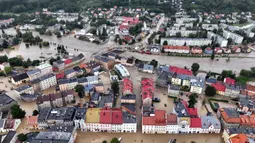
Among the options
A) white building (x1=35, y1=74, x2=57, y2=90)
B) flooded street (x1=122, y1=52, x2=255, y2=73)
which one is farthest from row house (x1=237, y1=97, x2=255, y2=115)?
white building (x1=35, y1=74, x2=57, y2=90)

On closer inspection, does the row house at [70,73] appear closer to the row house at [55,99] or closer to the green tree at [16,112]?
the row house at [55,99]

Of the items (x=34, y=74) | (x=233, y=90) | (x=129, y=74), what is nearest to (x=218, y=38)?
(x=233, y=90)

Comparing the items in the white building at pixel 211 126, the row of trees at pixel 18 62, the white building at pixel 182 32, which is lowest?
the white building at pixel 211 126

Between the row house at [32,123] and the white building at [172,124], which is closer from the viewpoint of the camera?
the white building at [172,124]

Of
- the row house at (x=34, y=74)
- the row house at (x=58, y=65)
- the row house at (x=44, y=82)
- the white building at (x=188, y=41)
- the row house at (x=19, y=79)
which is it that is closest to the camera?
the row house at (x=44, y=82)

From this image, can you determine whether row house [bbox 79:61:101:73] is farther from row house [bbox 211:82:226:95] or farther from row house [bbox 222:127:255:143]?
row house [bbox 222:127:255:143]

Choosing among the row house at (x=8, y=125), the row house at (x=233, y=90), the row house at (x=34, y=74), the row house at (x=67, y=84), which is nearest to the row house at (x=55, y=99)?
the row house at (x=67, y=84)
